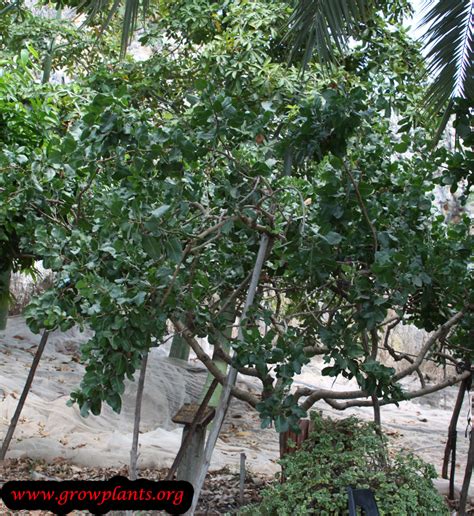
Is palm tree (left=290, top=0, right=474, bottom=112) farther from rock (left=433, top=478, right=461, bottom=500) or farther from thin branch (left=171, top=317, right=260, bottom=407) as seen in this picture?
rock (left=433, top=478, right=461, bottom=500)

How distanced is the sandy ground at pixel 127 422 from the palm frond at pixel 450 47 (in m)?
1.94

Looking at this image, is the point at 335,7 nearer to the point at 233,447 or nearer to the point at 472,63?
the point at 472,63

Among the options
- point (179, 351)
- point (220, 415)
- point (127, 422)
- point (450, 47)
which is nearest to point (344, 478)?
point (220, 415)

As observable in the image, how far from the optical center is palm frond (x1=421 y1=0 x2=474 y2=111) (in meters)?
4.00

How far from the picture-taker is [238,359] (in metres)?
2.92

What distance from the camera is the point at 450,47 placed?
409 centimetres

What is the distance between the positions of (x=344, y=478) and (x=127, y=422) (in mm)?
5067

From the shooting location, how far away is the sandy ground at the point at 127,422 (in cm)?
623

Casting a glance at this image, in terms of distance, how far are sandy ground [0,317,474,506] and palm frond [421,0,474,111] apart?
1944 millimetres

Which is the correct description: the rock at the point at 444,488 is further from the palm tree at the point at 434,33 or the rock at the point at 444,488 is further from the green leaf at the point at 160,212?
the green leaf at the point at 160,212

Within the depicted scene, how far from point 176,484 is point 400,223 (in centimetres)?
204

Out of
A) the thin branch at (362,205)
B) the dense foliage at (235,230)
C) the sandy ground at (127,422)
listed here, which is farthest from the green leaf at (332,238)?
the sandy ground at (127,422)

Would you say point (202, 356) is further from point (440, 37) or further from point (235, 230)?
point (440, 37)

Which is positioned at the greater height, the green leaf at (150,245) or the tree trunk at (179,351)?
the tree trunk at (179,351)
